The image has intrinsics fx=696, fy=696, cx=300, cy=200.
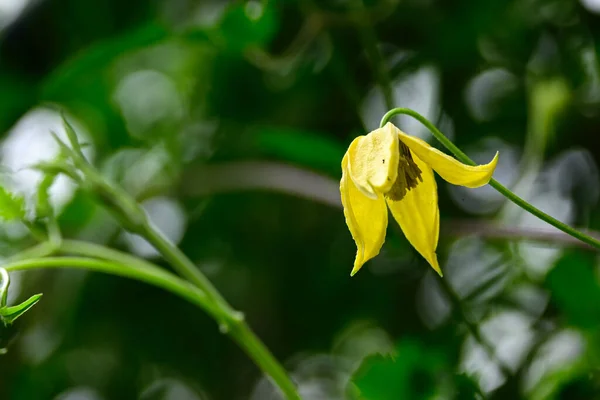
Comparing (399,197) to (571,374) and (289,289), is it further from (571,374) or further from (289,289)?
(289,289)

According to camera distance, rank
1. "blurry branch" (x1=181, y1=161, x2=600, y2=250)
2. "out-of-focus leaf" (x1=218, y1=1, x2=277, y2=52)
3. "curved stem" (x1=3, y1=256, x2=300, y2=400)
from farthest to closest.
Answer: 1. "out-of-focus leaf" (x1=218, y1=1, x2=277, y2=52)
2. "blurry branch" (x1=181, y1=161, x2=600, y2=250)
3. "curved stem" (x1=3, y1=256, x2=300, y2=400)

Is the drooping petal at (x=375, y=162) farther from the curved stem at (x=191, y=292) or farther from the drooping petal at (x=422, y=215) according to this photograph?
the curved stem at (x=191, y=292)

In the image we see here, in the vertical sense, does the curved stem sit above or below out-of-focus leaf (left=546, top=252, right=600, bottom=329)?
above

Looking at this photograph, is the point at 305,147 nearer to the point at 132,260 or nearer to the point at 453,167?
the point at 132,260

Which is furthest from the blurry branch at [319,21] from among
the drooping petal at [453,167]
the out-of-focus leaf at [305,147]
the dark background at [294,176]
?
the drooping petal at [453,167]

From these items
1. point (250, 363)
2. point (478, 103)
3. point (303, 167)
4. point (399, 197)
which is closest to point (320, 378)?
point (250, 363)

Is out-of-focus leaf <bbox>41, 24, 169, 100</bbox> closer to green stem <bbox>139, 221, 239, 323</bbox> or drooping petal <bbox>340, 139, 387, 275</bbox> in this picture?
green stem <bbox>139, 221, 239, 323</bbox>

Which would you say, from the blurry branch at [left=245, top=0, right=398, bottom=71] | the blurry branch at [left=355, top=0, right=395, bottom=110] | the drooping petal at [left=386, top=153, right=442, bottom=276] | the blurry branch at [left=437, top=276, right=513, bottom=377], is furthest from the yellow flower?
the blurry branch at [left=245, top=0, right=398, bottom=71]

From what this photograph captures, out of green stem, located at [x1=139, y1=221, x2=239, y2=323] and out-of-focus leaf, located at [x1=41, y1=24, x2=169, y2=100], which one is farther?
out-of-focus leaf, located at [x1=41, y1=24, x2=169, y2=100]
